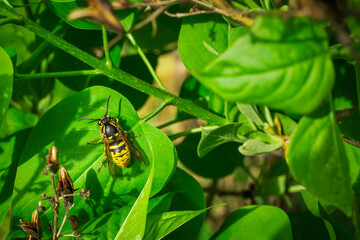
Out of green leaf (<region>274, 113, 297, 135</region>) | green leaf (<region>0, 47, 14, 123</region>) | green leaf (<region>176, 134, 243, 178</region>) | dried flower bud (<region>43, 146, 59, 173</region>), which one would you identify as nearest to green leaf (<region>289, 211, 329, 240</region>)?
green leaf (<region>176, 134, 243, 178</region>)

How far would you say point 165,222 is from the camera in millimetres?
705

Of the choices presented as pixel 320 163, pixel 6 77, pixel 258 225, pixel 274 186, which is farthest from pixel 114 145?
pixel 274 186

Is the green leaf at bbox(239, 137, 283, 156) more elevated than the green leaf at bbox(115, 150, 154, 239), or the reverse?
the green leaf at bbox(239, 137, 283, 156)

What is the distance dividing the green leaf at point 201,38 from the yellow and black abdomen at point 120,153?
242mm

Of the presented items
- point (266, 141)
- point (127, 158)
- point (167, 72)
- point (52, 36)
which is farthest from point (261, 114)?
point (167, 72)

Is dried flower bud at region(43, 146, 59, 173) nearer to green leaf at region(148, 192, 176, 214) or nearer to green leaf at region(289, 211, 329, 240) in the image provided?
green leaf at region(148, 192, 176, 214)

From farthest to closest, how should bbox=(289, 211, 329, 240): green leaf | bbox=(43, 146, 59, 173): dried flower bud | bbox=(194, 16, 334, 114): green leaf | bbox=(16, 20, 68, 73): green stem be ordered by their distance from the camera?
Result: bbox=(289, 211, 329, 240): green leaf → bbox=(16, 20, 68, 73): green stem → bbox=(43, 146, 59, 173): dried flower bud → bbox=(194, 16, 334, 114): green leaf

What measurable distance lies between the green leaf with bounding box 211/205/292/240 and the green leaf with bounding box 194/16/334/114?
418 millimetres

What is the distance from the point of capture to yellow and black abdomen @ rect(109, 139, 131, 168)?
30.7 inches

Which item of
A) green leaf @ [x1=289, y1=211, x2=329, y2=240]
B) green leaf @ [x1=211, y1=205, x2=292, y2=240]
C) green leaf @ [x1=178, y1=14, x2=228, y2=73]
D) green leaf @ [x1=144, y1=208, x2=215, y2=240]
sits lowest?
green leaf @ [x1=289, y1=211, x2=329, y2=240]

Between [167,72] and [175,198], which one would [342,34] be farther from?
[167,72]

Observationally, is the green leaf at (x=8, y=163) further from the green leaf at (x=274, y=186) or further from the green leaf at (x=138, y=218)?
the green leaf at (x=274, y=186)

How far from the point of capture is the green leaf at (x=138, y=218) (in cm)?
62

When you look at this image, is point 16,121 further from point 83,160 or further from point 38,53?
point 83,160
